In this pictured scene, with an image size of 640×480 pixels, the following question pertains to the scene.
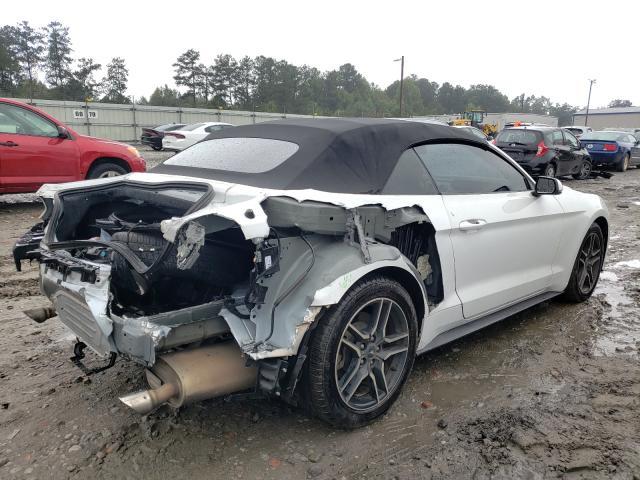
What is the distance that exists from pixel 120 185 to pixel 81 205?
0.29 metres

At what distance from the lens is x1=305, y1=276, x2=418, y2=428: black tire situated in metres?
2.53

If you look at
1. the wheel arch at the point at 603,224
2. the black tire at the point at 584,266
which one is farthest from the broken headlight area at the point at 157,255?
the wheel arch at the point at 603,224

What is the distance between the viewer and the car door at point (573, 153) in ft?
48.8

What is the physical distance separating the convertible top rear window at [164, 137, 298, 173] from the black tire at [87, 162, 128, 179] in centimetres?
515

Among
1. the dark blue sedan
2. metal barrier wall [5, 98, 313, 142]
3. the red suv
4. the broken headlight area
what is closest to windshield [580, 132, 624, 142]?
the dark blue sedan

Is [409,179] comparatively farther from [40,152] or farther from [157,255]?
[40,152]

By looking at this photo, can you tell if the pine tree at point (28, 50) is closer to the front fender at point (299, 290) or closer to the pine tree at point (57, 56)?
the pine tree at point (57, 56)

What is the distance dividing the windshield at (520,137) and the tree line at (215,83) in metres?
45.8

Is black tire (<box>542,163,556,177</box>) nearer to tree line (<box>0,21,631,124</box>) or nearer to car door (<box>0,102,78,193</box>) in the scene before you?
car door (<box>0,102,78,193</box>)

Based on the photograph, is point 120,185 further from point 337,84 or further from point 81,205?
point 337,84

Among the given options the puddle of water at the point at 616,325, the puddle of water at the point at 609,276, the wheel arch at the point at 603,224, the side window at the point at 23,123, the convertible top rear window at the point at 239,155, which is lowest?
the puddle of water at the point at 609,276

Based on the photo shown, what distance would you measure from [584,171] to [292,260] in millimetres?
16097

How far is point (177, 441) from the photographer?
105 inches

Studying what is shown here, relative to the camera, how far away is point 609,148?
19.0 m
